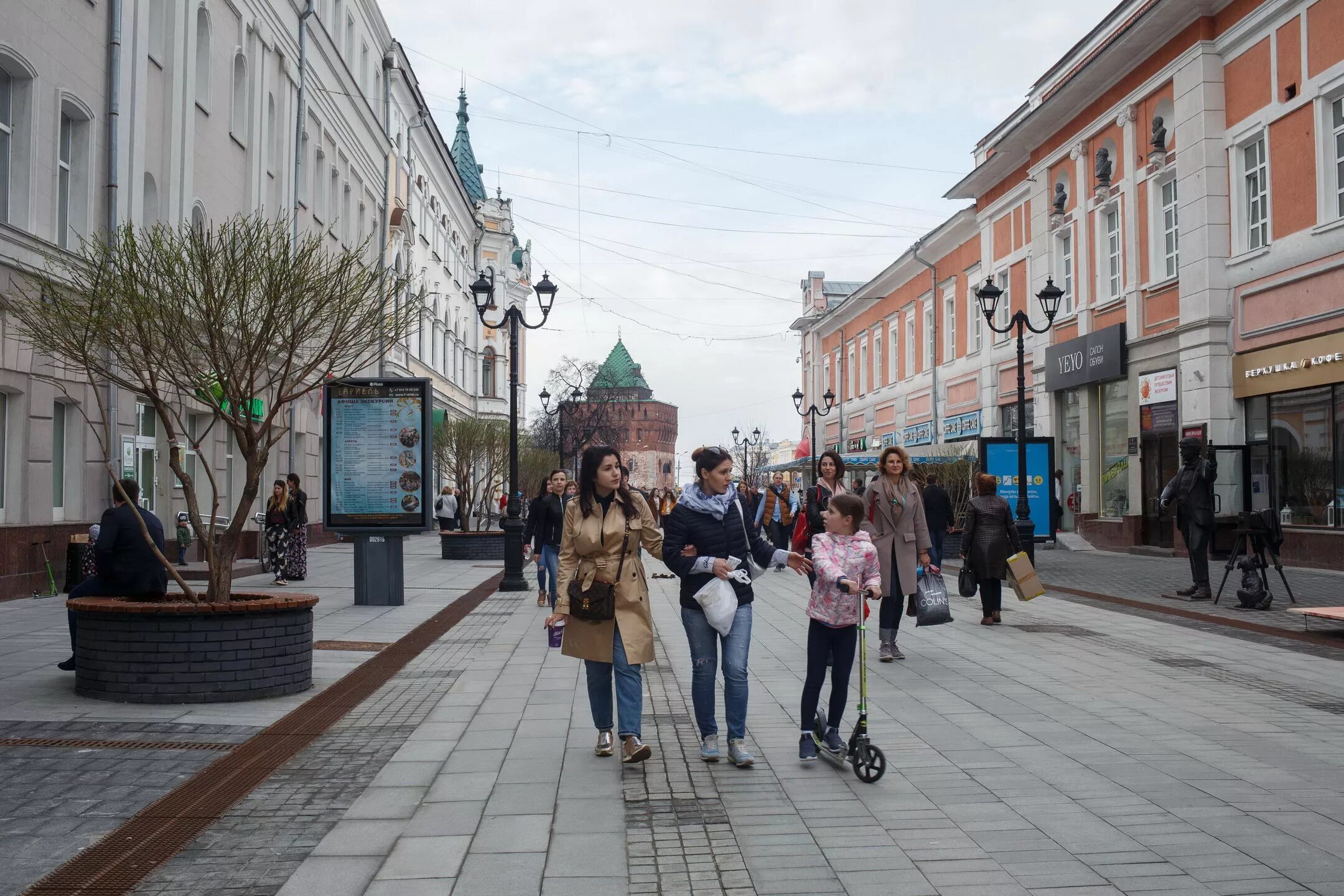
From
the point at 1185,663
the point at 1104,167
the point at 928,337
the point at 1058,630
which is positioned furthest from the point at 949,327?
the point at 1185,663

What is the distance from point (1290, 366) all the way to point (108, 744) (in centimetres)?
2050

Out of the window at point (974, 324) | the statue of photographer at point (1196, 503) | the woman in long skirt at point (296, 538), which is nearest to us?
the statue of photographer at point (1196, 503)

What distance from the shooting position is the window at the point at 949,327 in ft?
143

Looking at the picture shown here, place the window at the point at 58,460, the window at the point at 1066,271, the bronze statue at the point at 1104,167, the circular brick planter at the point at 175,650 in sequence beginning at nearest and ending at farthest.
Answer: the circular brick planter at the point at 175,650 → the window at the point at 58,460 → the bronze statue at the point at 1104,167 → the window at the point at 1066,271

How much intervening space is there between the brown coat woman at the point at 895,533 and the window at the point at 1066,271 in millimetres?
22868

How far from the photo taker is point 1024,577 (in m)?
12.8

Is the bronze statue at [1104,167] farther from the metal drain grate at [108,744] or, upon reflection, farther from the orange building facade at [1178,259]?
the metal drain grate at [108,744]

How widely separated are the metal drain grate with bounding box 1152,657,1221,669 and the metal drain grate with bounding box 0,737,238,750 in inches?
294

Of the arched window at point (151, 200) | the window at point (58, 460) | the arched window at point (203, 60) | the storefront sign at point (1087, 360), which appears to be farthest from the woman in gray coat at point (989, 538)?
the arched window at point (203, 60)

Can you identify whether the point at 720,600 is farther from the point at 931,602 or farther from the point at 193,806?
the point at 931,602

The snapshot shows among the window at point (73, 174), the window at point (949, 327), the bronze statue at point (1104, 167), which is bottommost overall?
the window at point (73, 174)

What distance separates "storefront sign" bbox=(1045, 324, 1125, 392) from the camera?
28266mm

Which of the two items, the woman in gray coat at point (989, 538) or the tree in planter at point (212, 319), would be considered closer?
the tree in planter at point (212, 319)

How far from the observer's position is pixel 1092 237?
3052cm
